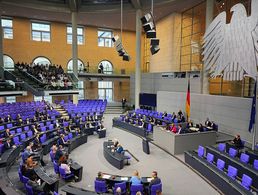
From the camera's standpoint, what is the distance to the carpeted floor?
835 cm

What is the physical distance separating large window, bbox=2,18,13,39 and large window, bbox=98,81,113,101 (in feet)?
39.2

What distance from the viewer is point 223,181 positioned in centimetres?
765

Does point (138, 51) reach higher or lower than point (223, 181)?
higher

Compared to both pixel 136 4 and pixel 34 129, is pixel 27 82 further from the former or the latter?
pixel 136 4

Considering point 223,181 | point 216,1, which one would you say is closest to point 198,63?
point 216,1

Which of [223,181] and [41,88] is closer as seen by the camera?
[223,181]

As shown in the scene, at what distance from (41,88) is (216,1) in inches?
652

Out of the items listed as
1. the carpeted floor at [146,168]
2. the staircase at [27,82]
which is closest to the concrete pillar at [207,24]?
the carpeted floor at [146,168]

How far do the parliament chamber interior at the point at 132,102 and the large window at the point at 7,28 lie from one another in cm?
10

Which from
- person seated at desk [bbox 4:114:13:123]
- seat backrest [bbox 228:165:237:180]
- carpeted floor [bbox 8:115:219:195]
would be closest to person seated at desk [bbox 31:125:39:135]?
carpeted floor [bbox 8:115:219:195]

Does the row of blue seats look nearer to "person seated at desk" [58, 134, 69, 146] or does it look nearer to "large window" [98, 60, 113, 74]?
"person seated at desk" [58, 134, 69, 146]

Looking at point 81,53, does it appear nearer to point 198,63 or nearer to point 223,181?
point 198,63

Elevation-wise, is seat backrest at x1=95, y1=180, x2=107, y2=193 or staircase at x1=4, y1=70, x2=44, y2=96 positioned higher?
staircase at x1=4, y1=70, x2=44, y2=96


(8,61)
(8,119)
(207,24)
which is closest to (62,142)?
(8,119)
